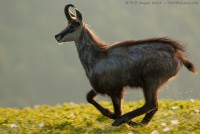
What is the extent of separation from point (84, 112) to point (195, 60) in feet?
10.0

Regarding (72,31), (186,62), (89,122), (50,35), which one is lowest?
(89,122)

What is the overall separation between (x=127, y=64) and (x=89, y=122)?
146 centimetres

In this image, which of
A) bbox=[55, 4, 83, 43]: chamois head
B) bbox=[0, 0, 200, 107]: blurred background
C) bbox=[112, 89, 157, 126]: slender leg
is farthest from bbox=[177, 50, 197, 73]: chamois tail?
bbox=[0, 0, 200, 107]: blurred background

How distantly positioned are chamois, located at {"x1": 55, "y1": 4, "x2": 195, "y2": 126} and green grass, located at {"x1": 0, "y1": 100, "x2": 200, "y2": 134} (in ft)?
1.05

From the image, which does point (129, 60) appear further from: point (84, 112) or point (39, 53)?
point (39, 53)

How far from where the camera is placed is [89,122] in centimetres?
1315

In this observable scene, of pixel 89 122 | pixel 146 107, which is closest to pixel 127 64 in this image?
pixel 146 107

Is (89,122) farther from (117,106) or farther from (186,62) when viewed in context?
(186,62)

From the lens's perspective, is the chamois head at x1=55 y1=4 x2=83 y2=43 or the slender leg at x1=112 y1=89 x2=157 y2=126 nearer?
the slender leg at x1=112 y1=89 x2=157 y2=126

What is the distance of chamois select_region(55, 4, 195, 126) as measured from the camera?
41.4 ft

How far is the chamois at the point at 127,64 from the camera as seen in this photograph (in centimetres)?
1261

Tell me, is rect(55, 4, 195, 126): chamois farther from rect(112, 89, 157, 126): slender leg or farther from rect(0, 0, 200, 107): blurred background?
rect(0, 0, 200, 107): blurred background

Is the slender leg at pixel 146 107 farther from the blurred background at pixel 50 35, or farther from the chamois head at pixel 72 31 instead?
the blurred background at pixel 50 35

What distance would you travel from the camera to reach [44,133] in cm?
1260
